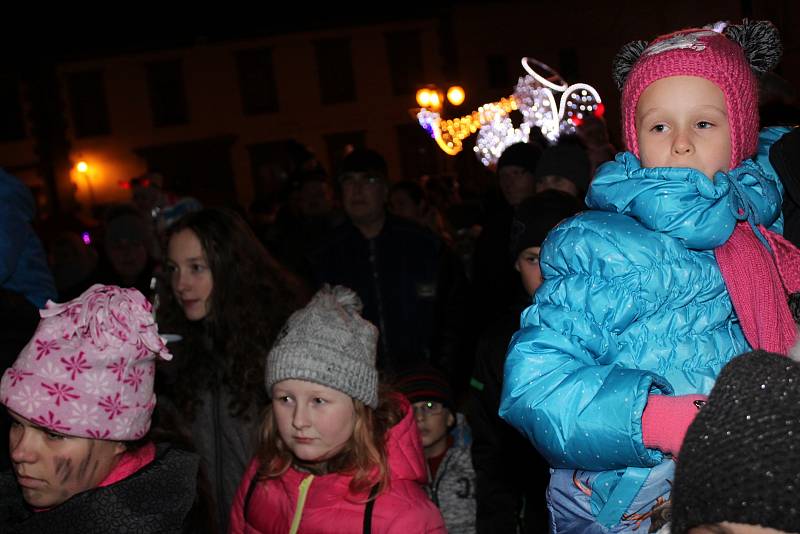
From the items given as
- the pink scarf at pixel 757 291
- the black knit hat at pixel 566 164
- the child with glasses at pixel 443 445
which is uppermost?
the black knit hat at pixel 566 164

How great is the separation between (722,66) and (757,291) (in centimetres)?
57

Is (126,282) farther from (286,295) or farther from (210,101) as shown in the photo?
(210,101)

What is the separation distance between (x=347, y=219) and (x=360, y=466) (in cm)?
273

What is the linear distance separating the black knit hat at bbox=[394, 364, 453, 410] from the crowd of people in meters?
0.01

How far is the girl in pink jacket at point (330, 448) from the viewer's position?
2.96m

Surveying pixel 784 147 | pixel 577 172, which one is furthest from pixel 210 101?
pixel 784 147

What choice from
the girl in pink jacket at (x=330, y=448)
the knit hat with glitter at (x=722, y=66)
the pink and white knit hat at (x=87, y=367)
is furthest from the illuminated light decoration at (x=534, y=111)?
the pink and white knit hat at (x=87, y=367)

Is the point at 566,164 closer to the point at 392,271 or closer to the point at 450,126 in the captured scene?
the point at 392,271

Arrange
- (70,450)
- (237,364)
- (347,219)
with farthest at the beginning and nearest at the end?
(347,219)
(237,364)
(70,450)

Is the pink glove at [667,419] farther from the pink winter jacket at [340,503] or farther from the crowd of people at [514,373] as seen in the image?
the pink winter jacket at [340,503]

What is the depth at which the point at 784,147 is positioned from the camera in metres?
2.23

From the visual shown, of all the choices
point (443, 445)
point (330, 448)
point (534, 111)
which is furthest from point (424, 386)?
point (534, 111)

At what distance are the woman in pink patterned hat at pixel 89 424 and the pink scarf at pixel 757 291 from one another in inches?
70.7

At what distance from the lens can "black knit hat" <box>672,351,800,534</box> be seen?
3.68 feet
